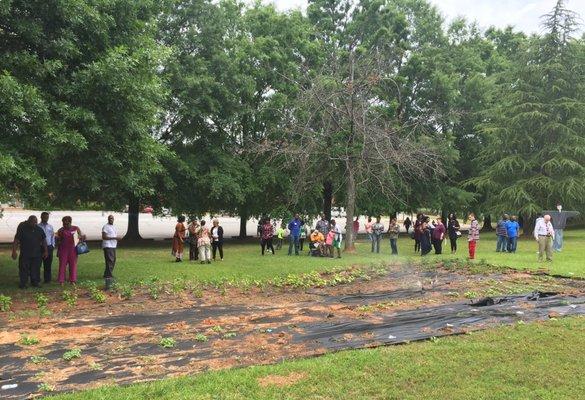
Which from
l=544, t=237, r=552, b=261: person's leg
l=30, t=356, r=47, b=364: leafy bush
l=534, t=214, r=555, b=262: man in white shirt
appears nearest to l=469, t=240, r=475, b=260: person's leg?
l=534, t=214, r=555, b=262: man in white shirt

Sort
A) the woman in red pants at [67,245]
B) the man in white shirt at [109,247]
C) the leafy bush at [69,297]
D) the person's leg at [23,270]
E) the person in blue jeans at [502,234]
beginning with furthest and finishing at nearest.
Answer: the person in blue jeans at [502,234]
the woman in red pants at [67,245]
the man in white shirt at [109,247]
the person's leg at [23,270]
the leafy bush at [69,297]

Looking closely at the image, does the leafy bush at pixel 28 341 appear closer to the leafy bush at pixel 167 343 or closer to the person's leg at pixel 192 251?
the leafy bush at pixel 167 343

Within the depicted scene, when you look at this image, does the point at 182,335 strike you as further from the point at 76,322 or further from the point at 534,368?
the point at 534,368

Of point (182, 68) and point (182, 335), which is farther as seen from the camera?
point (182, 68)

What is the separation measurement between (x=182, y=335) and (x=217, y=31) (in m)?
21.9

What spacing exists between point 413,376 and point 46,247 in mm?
9920

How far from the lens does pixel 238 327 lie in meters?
8.33

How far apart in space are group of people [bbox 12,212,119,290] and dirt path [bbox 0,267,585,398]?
2181mm

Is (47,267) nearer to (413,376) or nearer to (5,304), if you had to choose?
(5,304)

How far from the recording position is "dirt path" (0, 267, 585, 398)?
20.6 feet

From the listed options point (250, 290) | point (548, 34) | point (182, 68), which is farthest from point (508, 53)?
point (250, 290)

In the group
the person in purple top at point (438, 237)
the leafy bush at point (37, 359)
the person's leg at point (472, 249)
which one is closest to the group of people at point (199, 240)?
the person in purple top at point (438, 237)

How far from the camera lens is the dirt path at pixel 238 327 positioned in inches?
247

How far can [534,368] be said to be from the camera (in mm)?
6031
